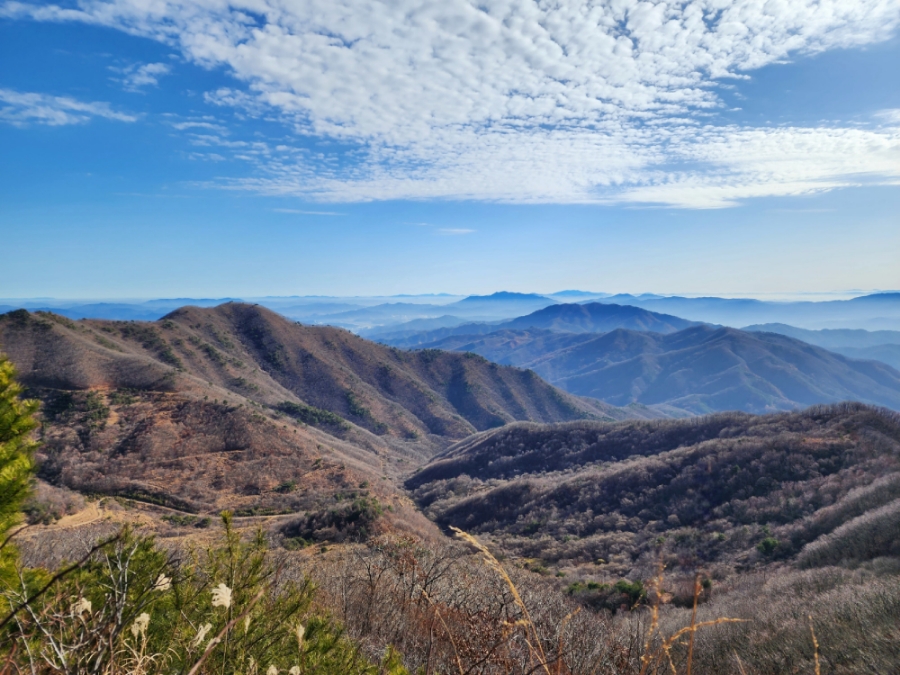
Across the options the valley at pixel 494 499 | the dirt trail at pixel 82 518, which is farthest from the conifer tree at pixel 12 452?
the dirt trail at pixel 82 518

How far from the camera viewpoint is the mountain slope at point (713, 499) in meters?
19.8

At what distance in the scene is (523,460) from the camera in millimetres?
46656


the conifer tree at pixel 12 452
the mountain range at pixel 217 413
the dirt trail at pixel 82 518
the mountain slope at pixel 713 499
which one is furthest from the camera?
the mountain range at pixel 217 413

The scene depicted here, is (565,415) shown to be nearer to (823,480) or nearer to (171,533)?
(823,480)

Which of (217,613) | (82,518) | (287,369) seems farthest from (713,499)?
(287,369)

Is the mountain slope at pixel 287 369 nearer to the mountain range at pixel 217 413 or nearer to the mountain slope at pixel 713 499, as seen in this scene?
the mountain range at pixel 217 413

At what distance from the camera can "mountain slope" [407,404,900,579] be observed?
1980cm

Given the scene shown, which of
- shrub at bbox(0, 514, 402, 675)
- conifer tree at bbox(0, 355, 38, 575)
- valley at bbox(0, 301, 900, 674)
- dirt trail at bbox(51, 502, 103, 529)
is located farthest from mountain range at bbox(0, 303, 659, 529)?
dirt trail at bbox(51, 502, 103, 529)

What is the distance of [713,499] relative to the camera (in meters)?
27.2

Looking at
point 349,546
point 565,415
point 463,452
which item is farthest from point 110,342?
point 565,415

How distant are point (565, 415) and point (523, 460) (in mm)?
58557

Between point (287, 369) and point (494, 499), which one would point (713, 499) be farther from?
point (287, 369)

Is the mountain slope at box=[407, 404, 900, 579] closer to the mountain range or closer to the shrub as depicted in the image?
the mountain range

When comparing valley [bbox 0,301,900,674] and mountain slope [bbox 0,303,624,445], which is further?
mountain slope [bbox 0,303,624,445]
